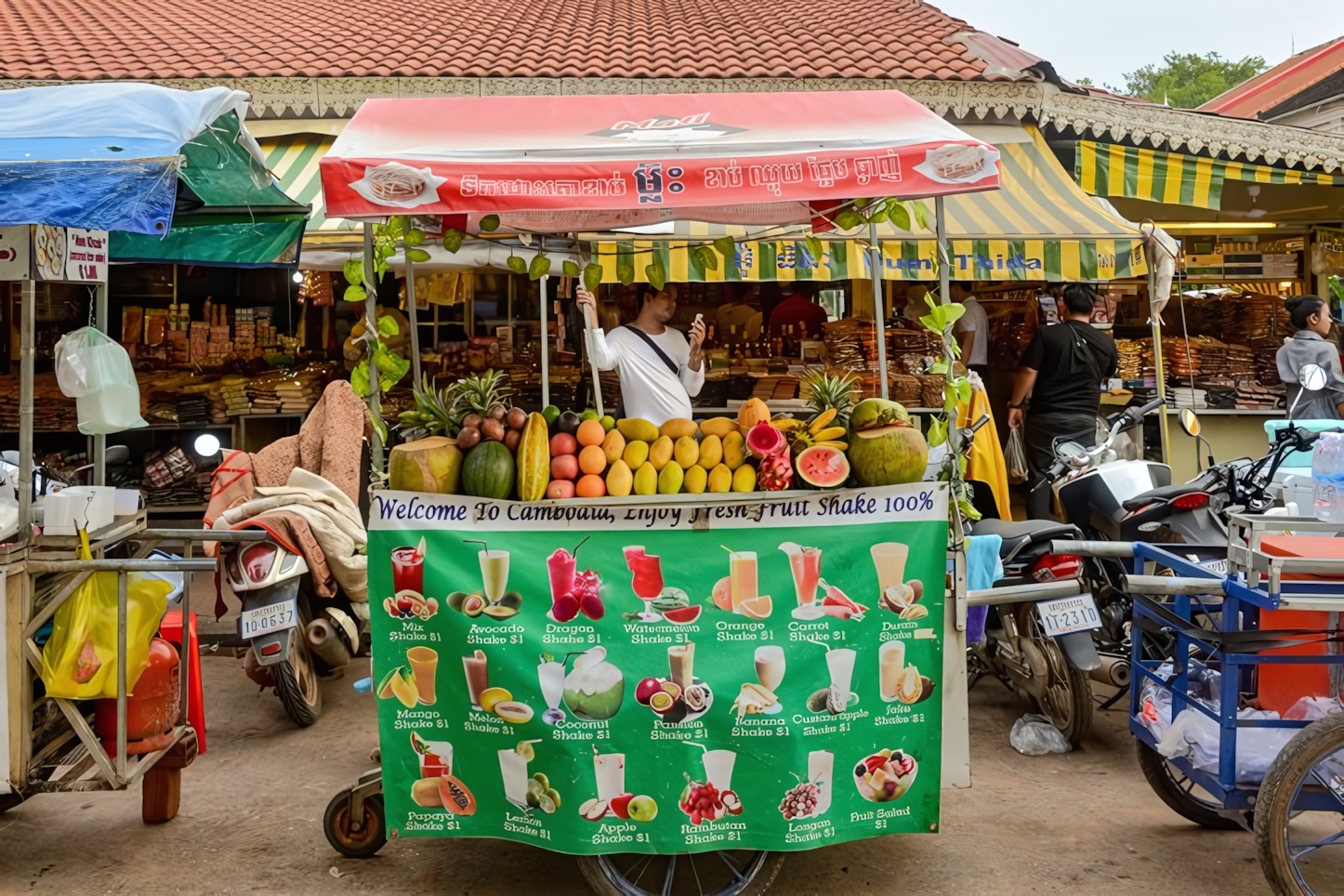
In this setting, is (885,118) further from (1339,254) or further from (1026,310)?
(1339,254)

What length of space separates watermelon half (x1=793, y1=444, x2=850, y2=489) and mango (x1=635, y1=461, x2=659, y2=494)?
1.47ft

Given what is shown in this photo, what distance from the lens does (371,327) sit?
12.4 ft

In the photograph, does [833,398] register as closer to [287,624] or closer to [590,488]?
[590,488]

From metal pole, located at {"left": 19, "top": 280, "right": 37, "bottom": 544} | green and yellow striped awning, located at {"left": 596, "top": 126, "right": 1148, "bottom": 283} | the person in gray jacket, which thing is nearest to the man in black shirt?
green and yellow striped awning, located at {"left": 596, "top": 126, "right": 1148, "bottom": 283}

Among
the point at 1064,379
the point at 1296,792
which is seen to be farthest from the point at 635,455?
the point at 1064,379

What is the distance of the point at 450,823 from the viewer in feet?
11.8

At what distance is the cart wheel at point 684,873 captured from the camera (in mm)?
3557

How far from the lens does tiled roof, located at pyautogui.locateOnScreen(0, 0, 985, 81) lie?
34.7ft

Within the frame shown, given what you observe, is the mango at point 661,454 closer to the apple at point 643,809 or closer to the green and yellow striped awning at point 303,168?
the apple at point 643,809

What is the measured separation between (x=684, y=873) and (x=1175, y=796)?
1.83 metres

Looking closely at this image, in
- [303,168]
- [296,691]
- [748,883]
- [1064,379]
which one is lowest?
[748,883]

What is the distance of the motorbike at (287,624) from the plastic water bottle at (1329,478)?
13.8 feet

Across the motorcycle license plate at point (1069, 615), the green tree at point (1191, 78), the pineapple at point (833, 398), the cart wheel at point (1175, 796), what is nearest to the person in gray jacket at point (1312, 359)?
the motorcycle license plate at point (1069, 615)

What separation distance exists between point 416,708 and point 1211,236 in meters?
11.6
